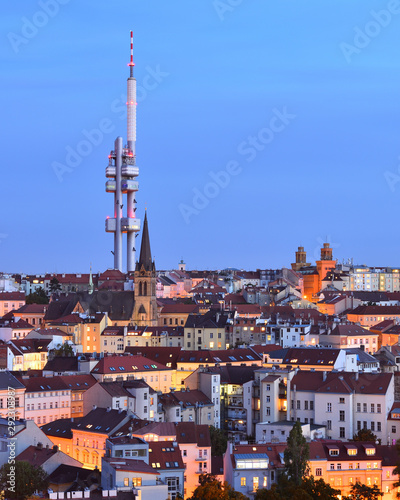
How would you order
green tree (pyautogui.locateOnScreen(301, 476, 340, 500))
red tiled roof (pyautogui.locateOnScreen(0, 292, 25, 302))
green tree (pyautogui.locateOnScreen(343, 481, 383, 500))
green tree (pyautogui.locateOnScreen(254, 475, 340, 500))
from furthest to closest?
red tiled roof (pyautogui.locateOnScreen(0, 292, 25, 302))
green tree (pyautogui.locateOnScreen(343, 481, 383, 500))
green tree (pyautogui.locateOnScreen(301, 476, 340, 500))
green tree (pyautogui.locateOnScreen(254, 475, 340, 500))

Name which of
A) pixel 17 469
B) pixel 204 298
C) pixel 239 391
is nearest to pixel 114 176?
pixel 204 298

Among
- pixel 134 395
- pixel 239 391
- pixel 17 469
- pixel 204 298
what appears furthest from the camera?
pixel 204 298

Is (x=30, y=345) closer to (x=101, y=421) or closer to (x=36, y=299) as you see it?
(x=101, y=421)

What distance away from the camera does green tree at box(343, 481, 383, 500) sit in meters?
46.9

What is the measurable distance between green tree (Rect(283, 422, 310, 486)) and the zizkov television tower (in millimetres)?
97333

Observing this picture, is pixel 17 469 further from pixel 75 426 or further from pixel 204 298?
pixel 204 298

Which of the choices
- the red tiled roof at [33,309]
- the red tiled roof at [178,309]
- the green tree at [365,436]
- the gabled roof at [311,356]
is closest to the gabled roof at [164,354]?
the gabled roof at [311,356]

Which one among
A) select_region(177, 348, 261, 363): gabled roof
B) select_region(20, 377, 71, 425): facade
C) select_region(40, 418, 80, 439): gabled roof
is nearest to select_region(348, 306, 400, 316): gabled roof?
select_region(177, 348, 261, 363): gabled roof

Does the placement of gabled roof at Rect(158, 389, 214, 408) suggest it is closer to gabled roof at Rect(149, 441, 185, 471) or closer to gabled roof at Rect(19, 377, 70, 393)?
gabled roof at Rect(19, 377, 70, 393)

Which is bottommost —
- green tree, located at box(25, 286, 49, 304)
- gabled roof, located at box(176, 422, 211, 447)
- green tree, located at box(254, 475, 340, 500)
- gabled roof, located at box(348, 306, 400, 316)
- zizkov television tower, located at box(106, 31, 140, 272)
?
green tree, located at box(254, 475, 340, 500)

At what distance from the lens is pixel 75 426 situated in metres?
52.9

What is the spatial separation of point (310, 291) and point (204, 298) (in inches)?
739

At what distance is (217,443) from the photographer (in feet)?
181

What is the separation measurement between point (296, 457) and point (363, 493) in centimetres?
316
